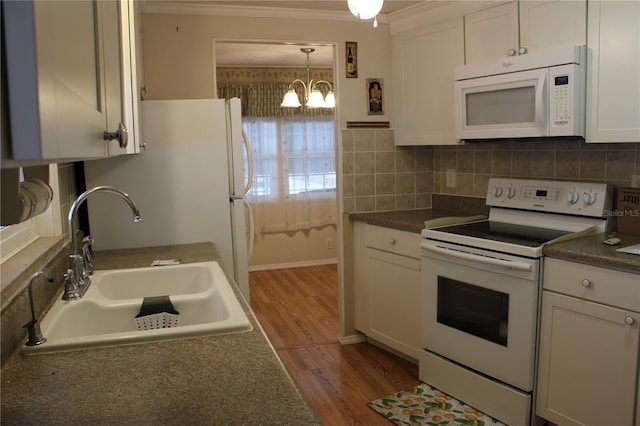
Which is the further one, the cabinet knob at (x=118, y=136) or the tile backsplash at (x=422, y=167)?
the tile backsplash at (x=422, y=167)

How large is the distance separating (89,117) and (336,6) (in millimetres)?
2842

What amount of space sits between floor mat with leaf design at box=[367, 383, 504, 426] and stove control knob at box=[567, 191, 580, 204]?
1.12 m

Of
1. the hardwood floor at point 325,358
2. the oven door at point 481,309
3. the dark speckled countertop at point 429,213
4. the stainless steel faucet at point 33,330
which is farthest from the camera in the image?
the dark speckled countertop at point 429,213

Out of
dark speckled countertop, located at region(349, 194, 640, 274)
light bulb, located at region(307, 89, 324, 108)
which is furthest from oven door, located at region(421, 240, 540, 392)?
light bulb, located at region(307, 89, 324, 108)

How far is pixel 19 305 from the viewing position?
1.29 metres

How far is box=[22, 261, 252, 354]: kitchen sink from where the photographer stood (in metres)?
1.33

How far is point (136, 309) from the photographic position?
1.70m

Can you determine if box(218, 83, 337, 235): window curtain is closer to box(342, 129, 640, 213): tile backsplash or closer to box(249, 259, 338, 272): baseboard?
box(249, 259, 338, 272): baseboard

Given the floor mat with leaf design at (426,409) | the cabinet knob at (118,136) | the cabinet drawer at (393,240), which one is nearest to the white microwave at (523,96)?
the cabinet drawer at (393,240)

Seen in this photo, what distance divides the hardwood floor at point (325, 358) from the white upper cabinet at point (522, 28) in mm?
1841

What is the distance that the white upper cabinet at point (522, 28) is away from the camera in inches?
96.3

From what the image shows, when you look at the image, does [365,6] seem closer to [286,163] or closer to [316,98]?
[316,98]

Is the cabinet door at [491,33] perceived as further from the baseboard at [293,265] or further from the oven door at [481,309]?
the baseboard at [293,265]

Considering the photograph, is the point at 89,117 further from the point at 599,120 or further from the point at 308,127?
the point at 308,127
